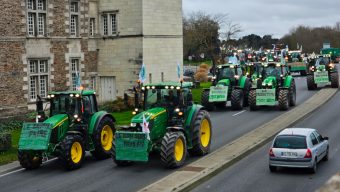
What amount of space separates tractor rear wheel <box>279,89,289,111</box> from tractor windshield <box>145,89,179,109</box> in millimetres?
14634

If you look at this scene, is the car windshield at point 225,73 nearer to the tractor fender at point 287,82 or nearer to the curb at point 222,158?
the tractor fender at point 287,82

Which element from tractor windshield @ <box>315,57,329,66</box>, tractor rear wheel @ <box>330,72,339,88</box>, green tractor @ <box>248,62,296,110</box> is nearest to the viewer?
green tractor @ <box>248,62,296,110</box>

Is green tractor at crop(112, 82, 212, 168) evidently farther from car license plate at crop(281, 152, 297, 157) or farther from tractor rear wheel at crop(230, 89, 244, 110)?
tractor rear wheel at crop(230, 89, 244, 110)

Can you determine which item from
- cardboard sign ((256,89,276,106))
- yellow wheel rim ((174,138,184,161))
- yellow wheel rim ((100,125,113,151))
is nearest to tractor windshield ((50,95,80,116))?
yellow wheel rim ((100,125,113,151))

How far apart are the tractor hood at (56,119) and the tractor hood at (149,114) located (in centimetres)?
260

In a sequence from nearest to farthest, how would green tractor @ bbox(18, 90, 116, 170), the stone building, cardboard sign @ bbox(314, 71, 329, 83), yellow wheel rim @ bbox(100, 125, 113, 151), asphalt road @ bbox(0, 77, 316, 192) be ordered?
1. asphalt road @ bbox(0, 77, 316, 192)
2. green tractor @ bbox(18, 90, 116, 170)
3. yellow wheel rim @ bbox(100, 125, 113, 151)
4. the stone building
5. cardboard sign @ bbox(314, 71, 329, 83)

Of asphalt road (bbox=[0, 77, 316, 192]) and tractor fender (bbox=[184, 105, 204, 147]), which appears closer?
asphalt road (bbox=[0, 77, 316, 192])

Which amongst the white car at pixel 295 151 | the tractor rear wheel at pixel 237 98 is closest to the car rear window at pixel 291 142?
the white car at pixel 295 151

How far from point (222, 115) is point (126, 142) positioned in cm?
1542

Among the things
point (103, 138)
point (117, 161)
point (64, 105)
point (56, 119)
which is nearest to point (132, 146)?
point (117, 161)

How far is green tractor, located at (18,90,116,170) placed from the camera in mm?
17844

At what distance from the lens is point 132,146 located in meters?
17.7

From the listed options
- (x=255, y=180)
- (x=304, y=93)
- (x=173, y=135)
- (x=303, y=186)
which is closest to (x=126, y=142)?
(x=173, y=135)

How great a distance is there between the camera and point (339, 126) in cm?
2677
